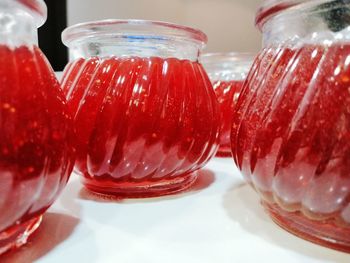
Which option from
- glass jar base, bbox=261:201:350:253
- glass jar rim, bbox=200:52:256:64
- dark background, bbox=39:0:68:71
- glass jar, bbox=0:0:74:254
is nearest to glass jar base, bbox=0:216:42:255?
glass jar, bbox=0:0:74:254

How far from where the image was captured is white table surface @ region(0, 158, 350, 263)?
29 cm

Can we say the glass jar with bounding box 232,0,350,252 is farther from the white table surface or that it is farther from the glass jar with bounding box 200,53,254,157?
the glass jar with bounding box 200,53,254,157

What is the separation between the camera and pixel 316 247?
1.00 ft

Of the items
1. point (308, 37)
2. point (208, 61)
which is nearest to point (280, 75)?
point (308, 37)

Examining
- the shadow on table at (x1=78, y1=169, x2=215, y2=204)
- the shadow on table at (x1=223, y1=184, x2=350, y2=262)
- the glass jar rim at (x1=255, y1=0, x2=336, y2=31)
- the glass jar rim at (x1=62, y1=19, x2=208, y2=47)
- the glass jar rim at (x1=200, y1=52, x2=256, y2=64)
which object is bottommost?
the shadow on table at (x1=78, y1=169, x2=215, y2=204)

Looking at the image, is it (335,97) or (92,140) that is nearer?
(335,97)

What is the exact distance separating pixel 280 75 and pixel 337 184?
108 mm

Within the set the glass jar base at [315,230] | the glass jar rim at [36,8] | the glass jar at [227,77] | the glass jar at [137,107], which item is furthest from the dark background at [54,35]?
the glass jar base at [315,230]

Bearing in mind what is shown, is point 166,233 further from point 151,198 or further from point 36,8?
point 36,8

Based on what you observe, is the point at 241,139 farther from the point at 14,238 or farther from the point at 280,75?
the point at 14,238

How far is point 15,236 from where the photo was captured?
11.5 inches

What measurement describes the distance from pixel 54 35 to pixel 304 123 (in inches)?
38.3

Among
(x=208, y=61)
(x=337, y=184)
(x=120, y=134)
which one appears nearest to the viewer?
(x=337, y=184)

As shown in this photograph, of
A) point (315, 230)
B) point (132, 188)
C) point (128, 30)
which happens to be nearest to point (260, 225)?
point (315, 230)
